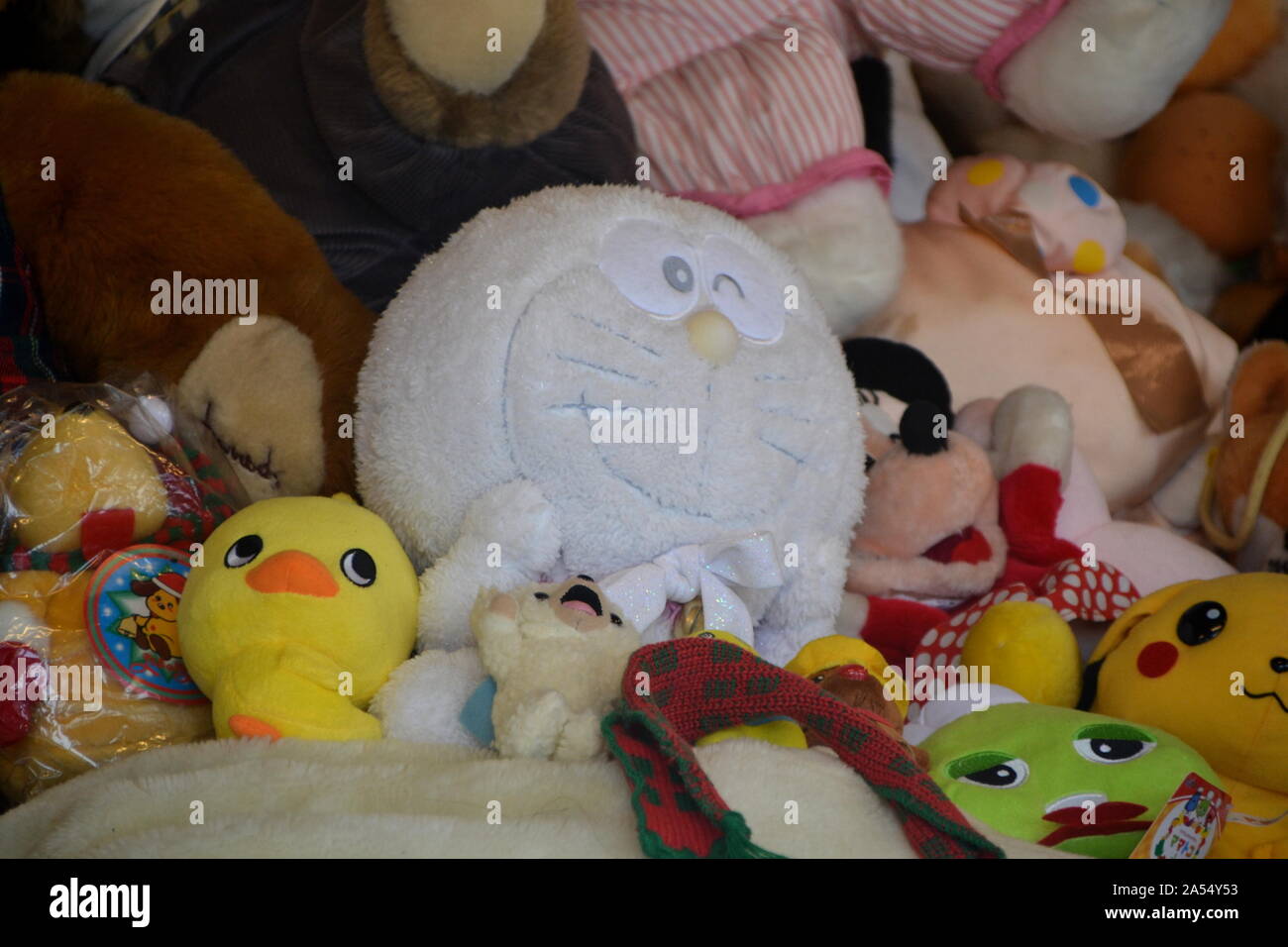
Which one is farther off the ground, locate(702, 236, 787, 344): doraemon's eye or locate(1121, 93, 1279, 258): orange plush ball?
locate(1121, 93, 1279, 258): orange plush ball

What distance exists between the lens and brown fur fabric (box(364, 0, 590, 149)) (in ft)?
3.52

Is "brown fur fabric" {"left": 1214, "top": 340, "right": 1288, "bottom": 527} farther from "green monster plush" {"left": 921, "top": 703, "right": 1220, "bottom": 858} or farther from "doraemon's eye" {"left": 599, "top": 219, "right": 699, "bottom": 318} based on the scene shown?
"doraemon's eye" {"left": 599, "top": 219, "right": 699, "bottom": 318}

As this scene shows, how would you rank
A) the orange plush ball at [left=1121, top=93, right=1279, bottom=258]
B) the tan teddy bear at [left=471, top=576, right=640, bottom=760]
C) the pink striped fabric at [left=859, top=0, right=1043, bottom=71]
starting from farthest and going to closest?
the orange plush ball at [left=1121, top=93, right=1279, bottom=258] → the pink striped fabric at [left=859, top=0, right=1043, bottom=71] → the tan teddy bear at [left=471, top=576, right=640, bottom=760]

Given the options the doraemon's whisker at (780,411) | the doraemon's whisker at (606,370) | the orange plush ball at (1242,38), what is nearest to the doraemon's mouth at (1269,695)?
the doraemon's whisker at (780,411)

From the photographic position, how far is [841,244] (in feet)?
4.39

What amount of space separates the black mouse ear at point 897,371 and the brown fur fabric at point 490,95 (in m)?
0.44

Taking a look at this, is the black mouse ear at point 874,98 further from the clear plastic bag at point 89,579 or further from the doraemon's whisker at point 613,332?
the clear plastic bag at point 89,579

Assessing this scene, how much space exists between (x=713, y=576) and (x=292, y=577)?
31 centimetres

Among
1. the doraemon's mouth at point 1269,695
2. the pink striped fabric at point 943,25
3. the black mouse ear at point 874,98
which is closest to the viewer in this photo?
the doraemon's mouth at point 1269,695

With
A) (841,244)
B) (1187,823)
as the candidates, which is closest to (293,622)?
(1187,823)

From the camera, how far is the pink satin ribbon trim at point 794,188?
53.4 inches

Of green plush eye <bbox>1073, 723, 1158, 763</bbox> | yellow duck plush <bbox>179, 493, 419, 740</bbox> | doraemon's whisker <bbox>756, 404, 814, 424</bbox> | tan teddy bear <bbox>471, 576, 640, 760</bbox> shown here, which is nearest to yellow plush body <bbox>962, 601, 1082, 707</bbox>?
green plush eye <bbox>1073, 723, 1158, 763</bbox>

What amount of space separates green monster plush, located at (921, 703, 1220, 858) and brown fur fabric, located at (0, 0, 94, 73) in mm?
1039

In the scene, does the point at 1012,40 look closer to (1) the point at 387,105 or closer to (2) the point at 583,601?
(1) the point at 387,105
